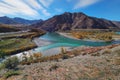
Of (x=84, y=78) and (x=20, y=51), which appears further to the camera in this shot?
(x=20, y=51)

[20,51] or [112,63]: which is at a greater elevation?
[112,63]

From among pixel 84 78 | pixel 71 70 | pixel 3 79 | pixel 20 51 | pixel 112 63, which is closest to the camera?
pixel 84 78

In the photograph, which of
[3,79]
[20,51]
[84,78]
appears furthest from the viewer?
[20,51]

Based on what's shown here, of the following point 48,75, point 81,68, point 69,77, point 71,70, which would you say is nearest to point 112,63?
point 81,68

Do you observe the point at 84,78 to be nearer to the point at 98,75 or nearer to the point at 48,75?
the point at 98,75

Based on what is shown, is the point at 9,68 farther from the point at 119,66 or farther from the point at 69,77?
the point at 119,66

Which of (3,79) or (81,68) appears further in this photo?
(81,68)

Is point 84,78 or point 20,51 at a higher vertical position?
point 84,78

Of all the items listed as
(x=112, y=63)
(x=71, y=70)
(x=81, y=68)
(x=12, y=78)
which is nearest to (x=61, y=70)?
(x=71, y=70)

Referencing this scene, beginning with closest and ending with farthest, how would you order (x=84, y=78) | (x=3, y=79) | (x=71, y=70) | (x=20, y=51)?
(x=84, y=78) → (x=3, y=79) → (x=71, y=70) → (x=20, y=51)
